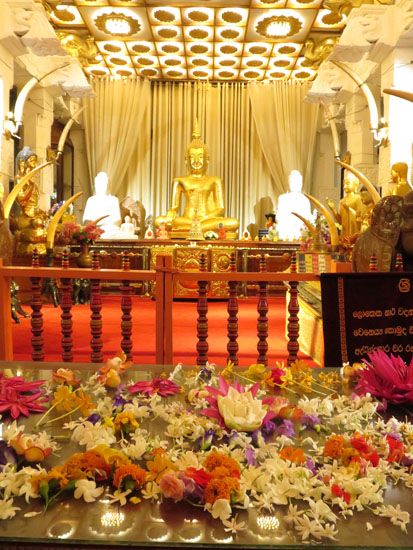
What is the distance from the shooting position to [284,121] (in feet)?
32.1

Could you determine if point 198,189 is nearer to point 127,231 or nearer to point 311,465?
point 127,231

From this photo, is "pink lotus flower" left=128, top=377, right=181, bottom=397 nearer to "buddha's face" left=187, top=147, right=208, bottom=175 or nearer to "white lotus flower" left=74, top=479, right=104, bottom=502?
"white lotus flower" left=74, top=479, right=104, bottom=502

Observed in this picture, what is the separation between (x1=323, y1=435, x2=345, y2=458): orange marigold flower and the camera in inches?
41.5

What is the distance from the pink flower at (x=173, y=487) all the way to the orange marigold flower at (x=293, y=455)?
0.76 feet

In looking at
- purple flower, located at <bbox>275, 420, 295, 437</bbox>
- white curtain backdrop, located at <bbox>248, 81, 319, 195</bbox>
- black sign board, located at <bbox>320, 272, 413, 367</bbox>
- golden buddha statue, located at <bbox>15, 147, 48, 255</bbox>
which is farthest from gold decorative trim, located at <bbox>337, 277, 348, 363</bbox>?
white curtain backdrop, located at <bbox>248, 81, 319, 195</bbox>

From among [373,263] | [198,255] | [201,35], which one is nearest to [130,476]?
[373,263]

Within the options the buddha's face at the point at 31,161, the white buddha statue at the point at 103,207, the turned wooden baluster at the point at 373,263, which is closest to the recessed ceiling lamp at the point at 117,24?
the white buddha statue at the point at 103,207

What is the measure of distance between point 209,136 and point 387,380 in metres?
9.13

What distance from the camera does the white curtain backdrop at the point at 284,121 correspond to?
32.1ft

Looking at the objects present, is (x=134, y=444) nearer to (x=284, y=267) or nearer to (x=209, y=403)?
(x=209, y=403)

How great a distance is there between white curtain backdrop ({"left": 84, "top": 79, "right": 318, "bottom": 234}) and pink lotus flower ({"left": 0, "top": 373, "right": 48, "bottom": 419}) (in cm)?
875

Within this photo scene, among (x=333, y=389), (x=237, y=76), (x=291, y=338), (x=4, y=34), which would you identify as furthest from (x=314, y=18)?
(x=333, y=389)

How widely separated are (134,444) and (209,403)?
259 mm

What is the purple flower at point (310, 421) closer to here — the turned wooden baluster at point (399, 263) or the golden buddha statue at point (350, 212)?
the turned wooden baluster at point (399, 263)
